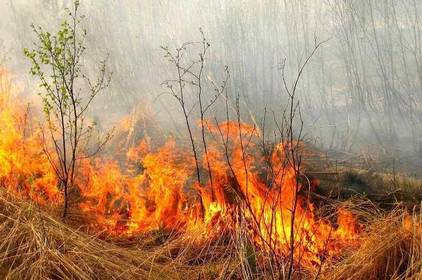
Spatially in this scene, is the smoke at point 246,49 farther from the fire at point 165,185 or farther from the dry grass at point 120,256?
the dry grass at point 120,256

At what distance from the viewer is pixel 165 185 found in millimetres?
6582

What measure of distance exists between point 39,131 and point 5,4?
20.7ft

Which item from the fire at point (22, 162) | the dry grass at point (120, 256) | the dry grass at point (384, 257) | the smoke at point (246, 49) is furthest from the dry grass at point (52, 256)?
the smoke at point (246, 49)

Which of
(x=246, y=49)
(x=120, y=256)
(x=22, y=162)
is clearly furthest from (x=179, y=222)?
(x=246, y=49)

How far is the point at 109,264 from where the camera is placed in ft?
12.2

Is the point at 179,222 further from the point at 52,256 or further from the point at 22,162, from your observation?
the point at 22,162

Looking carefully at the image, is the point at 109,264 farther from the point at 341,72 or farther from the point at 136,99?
the point at 341,72

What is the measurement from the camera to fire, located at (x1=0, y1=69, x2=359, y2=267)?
5.38m

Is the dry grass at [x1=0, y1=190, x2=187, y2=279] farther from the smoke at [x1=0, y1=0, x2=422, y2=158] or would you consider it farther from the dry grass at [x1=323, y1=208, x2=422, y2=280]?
the smoke at [x1=0, y1=0, x2=422, y2=158]

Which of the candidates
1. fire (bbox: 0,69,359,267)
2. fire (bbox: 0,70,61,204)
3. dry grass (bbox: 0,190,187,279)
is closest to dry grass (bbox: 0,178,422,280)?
dry grass (bbox: 0,190,187,279)

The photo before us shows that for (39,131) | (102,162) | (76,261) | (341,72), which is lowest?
(76,261)

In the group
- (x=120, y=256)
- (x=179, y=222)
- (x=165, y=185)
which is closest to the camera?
(x=120, y=256)

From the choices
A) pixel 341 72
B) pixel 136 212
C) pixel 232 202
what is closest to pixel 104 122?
pixel 136 212

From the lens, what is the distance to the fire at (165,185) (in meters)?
5.38
